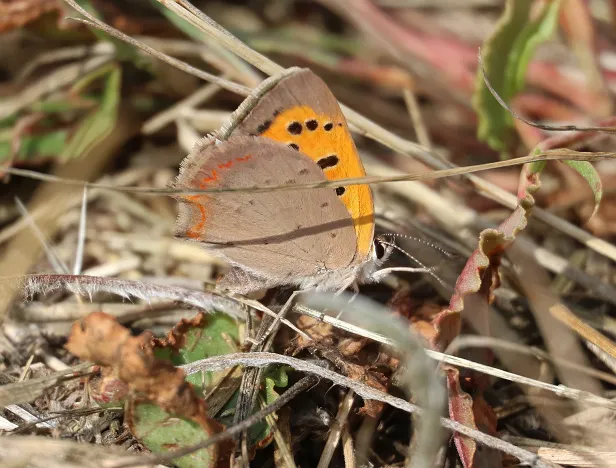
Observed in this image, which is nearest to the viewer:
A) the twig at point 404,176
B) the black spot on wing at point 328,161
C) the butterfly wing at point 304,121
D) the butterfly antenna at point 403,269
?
the twig at point 404,176

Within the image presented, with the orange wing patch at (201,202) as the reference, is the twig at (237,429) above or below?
below

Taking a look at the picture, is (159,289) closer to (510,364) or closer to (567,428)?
(510,364)

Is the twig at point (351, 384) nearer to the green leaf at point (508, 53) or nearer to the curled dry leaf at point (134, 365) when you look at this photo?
the curled dry leaf at point (134, 365)

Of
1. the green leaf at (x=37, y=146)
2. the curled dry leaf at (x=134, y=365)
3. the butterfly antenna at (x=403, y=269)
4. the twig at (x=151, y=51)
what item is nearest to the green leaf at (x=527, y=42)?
the butterfly antenna at (x=403, y=269)

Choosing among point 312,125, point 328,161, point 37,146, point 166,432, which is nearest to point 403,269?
point 328,161

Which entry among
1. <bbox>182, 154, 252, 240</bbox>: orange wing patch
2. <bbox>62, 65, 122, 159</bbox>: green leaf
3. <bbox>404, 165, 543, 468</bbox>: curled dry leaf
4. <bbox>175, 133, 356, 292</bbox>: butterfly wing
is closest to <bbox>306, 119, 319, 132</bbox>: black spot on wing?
<bbox>175, 133, 356, 292</bbox>: butterfly wing

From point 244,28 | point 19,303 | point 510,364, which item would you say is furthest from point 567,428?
point 244,28
